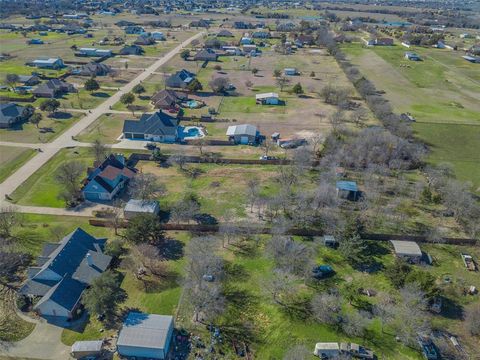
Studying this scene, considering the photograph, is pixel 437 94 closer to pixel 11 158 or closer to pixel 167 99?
pixel 167 99

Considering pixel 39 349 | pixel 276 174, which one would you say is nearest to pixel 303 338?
pixel 39 349

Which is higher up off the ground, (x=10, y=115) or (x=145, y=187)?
(x=145, y=187)

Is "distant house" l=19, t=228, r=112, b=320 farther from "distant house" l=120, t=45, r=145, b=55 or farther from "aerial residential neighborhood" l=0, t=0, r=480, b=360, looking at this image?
"distant house" l=120, t=45, r=145, b=55

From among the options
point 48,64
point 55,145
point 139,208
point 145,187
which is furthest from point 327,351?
point 48,64

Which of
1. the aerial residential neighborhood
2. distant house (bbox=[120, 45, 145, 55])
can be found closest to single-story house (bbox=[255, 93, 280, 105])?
the aerial residential neighborhood

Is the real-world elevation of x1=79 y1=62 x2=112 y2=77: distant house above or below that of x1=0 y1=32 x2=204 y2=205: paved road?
above

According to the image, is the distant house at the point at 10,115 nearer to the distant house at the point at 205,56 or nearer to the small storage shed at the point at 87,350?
the small storage shed at the point at 87,350
